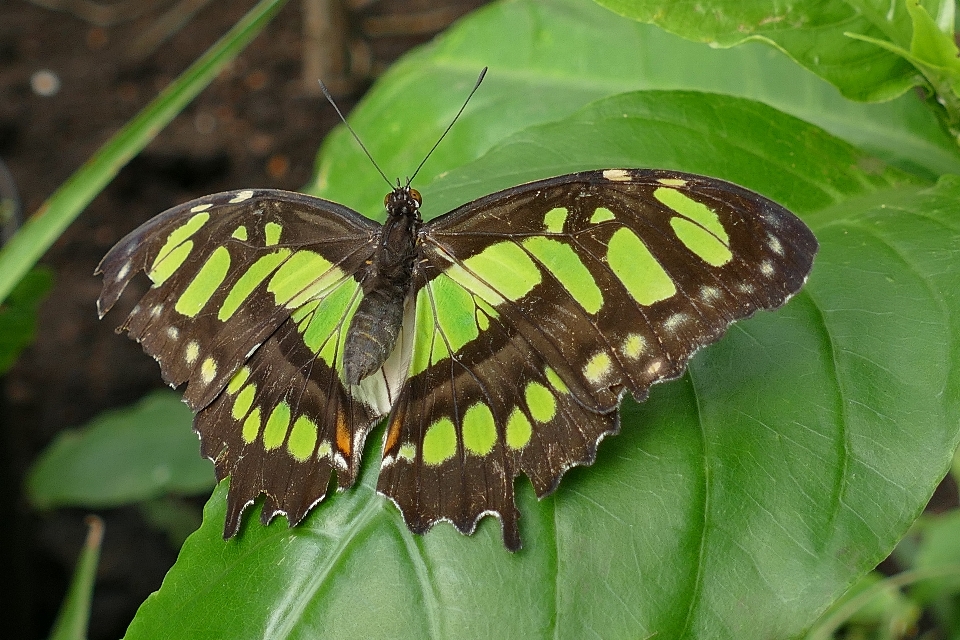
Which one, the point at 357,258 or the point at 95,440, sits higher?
the point at 95,440

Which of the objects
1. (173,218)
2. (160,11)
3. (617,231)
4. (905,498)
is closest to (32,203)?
(160,11)

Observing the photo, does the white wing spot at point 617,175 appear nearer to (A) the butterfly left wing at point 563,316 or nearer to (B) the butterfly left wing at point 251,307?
(A) the butterfly left wing at point 563,316

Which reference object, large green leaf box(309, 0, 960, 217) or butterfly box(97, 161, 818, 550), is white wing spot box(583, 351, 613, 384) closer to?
Answer: butterfly box(97, 161, 818, 550)

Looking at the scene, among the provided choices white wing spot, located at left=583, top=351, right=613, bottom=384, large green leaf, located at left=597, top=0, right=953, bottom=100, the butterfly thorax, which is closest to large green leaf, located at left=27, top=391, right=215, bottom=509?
the butterfly thorax

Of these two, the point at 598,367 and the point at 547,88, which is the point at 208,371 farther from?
the point at 547,88

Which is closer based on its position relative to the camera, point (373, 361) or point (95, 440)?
point (373, 361)

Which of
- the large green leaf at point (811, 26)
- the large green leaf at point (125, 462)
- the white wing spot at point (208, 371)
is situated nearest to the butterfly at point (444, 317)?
the white wing spot at point (208, 371)

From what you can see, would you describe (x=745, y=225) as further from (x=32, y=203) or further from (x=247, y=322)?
(x=32, y=203)
